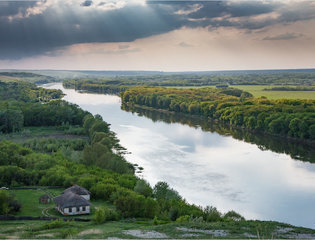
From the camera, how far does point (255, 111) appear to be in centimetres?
6306

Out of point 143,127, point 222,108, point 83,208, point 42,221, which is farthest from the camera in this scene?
point 222,108

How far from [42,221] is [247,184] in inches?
746

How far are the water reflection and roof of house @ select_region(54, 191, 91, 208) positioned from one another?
90.7ft

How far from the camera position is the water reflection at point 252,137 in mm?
46350

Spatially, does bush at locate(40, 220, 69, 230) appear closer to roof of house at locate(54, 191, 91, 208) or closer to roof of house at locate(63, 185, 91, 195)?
roof of house at locate(54, 191, 91, 208)

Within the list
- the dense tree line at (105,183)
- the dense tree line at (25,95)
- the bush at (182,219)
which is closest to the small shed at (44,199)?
the dense tree line at (105,183)

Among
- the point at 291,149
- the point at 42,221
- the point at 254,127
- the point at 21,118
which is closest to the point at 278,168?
the point at 291,149

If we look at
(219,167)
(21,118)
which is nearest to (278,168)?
(219,167)

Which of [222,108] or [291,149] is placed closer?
[291,149]

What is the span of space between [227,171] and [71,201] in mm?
18876

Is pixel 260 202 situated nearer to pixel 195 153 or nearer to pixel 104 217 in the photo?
pixel 104 217

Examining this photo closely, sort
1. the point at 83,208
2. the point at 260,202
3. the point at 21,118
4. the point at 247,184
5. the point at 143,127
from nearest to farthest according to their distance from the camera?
the point at 83,208 < the point at 260,202 < the point at 247,184 < the point at 21,118 < the point at 143,127

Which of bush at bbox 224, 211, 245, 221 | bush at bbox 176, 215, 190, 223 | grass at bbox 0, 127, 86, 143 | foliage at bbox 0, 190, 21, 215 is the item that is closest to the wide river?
bush at bbox 224, 211, 245, 221

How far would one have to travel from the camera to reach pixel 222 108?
236 feet
